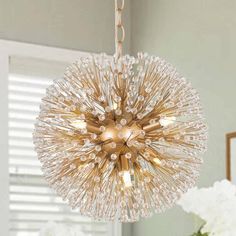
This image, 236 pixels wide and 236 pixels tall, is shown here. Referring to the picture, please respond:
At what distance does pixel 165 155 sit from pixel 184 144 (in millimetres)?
66

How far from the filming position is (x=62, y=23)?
3.52 m

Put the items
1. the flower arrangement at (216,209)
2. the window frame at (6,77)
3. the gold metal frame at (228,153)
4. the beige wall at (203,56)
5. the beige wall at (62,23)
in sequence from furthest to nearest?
the beige wall at (62,23) → the window frame at (6,77) → the beige wall at (203,56) → the gold metal frame at (228,153) → the flower arrangement at (216,209)

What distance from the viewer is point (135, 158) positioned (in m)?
1.74

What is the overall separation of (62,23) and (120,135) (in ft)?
6.44

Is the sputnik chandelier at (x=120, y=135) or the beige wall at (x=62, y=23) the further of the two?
the beige wall at (x=62, y=23)

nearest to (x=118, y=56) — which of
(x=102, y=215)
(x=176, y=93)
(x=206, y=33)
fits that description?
(x=176, y=93)

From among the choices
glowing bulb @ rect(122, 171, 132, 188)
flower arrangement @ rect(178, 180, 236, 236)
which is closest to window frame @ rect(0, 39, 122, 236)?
glowing bulb @ rect(122, 171, 132, 188)

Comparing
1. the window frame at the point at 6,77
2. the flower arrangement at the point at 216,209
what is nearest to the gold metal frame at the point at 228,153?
the window frame at the point at 6,77

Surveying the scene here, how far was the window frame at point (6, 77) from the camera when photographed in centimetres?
321

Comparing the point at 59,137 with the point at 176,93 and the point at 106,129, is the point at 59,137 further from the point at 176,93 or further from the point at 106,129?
the point at 176,93

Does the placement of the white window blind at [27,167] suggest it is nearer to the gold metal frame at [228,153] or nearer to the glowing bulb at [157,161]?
the gold metal frame at [228,153]

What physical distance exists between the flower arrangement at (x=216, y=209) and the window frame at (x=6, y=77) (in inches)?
82.6

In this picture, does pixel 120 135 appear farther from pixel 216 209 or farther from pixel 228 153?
pixel 228 153

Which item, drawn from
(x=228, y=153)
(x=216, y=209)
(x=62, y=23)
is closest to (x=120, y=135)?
(x=216, y=209)
